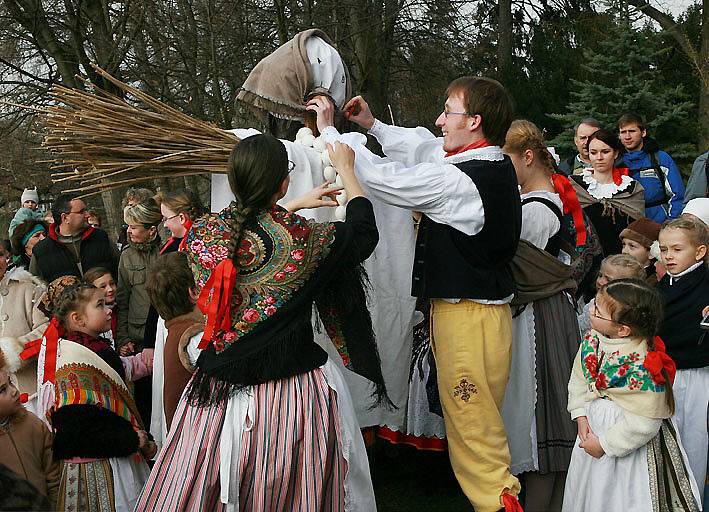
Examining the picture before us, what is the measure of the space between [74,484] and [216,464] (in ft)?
2.36

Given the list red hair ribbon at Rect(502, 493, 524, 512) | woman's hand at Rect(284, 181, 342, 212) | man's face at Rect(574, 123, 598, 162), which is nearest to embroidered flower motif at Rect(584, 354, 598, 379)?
red hair ribbon at Rect(502, 493, 524, 512)

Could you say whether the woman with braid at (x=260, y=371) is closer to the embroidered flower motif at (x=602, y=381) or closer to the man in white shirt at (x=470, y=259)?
the man in white shirt at (x=470, y=259)

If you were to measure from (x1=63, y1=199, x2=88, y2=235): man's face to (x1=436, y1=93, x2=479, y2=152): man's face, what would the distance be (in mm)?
2999

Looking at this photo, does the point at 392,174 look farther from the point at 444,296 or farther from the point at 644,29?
the point at 644,29

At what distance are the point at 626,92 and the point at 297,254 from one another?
32.5 feet

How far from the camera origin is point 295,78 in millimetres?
3363

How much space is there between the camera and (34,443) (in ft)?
8.85

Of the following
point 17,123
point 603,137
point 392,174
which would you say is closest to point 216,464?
point 392,174

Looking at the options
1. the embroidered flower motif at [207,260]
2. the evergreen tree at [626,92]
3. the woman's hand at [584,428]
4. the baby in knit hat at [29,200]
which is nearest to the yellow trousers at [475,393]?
the woman's hand at [584,428]

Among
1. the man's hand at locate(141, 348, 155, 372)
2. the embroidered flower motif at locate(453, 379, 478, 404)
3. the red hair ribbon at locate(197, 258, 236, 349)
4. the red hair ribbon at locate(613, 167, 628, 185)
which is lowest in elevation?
the man's hand at locate(141, 348, 155, 372)

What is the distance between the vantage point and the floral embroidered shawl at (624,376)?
2.74 metres

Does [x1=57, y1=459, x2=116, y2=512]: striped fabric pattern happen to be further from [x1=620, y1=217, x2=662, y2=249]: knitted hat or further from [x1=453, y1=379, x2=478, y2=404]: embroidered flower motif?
[x1=620, y1=217, x2=662, y2=249]: knitted hat

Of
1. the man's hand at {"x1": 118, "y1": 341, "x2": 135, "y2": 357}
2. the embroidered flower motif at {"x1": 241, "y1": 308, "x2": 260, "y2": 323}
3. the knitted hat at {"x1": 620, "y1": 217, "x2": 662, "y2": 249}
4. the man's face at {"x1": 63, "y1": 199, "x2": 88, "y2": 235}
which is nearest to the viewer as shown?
the embroidered flower motif at {"x1": 241, "y1": 308, "x2": 260, "y2": 323}

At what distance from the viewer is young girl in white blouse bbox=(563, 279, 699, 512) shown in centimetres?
275
